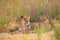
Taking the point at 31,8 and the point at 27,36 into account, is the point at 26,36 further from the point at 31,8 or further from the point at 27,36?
the point at 31,8

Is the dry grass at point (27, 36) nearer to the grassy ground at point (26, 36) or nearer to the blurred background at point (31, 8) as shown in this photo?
the grassy ground at point (26, 36)

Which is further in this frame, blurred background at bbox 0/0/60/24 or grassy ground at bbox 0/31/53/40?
blurred background at bbox 0/0/60/24

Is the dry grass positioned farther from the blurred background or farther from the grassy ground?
the blurred background

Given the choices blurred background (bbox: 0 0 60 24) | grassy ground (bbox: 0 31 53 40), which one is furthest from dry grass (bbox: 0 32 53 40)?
blurred background (bbox: 0 0 60 24)

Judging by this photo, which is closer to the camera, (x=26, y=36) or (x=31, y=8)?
(x=26, y=36)

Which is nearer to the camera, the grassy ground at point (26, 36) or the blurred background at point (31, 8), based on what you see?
the grassy ground at point (26, 36)

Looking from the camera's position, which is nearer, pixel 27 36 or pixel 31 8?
pixel 27 36

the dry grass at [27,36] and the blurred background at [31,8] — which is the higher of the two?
the blurred background at [31,8]

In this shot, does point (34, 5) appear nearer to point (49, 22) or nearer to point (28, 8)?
point (28, 8)

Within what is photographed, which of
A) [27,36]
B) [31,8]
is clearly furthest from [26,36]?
[31,8]

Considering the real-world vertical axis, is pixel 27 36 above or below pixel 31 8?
below

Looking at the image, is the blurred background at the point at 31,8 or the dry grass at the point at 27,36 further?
the blurred background at the point at 31,8

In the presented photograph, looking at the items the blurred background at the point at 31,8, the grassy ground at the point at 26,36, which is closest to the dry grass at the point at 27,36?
the grassy ground at the point at 26,36

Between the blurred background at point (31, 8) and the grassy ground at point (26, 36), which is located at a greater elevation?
the blurred background at point (31, 8)
